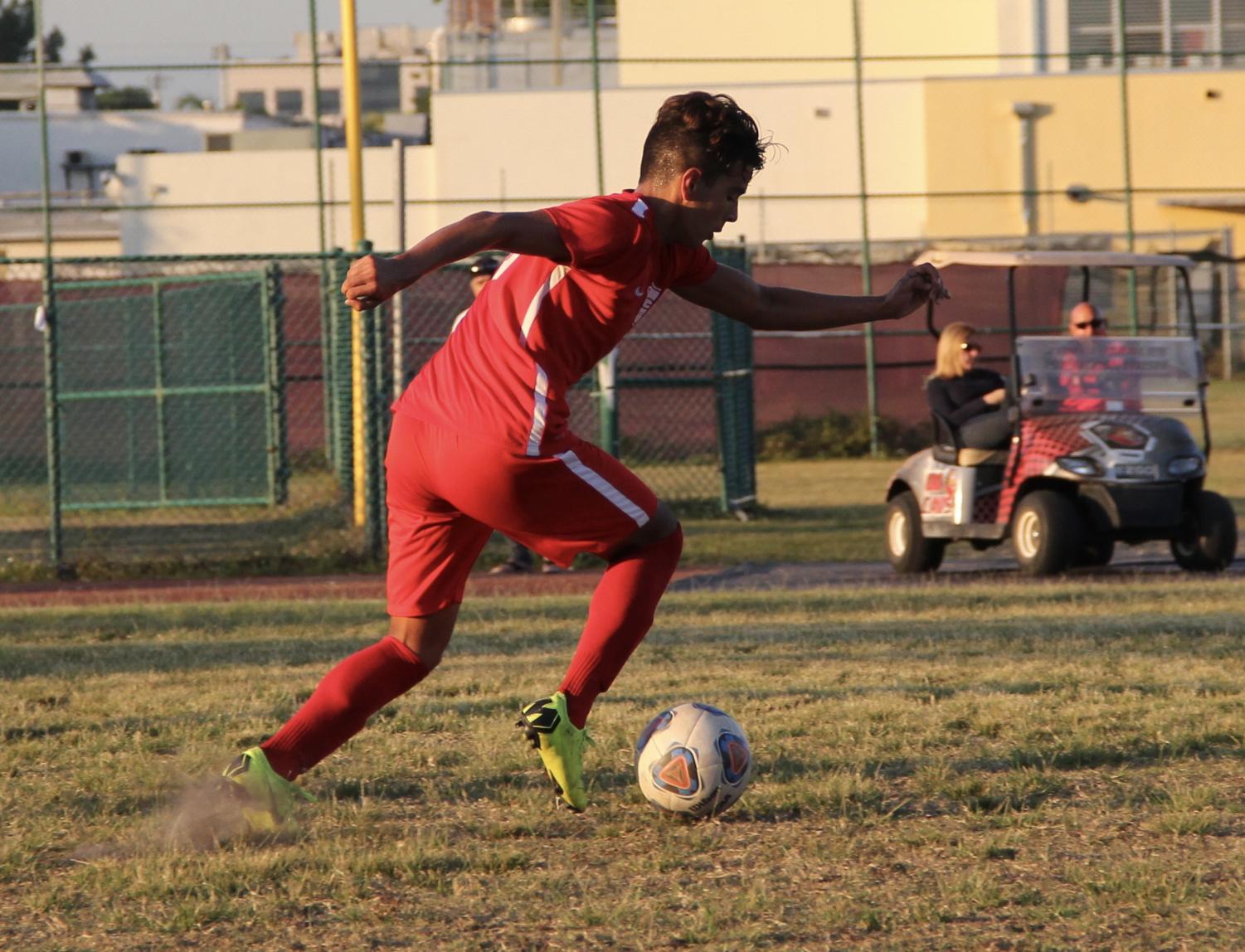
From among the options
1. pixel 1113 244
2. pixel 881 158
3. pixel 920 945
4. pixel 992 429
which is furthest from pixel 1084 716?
pixel 881 158

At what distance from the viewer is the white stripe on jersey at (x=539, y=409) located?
4.09m

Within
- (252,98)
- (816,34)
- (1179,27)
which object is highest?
(252,98)

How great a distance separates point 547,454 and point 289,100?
103m

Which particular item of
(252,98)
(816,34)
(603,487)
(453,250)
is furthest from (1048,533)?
(252,98)

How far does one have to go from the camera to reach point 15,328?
2286cm

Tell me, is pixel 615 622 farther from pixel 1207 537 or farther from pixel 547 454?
pixel 1207 537

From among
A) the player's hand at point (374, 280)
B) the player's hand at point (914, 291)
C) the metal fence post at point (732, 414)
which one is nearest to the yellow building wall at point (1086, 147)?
→ the metal fence post at point (732, 414)

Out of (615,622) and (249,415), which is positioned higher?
(249,415)

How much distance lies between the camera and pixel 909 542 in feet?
37.2

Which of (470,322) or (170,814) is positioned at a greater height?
(470,322)

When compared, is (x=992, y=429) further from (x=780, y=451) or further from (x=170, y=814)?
(x=780, y=451)

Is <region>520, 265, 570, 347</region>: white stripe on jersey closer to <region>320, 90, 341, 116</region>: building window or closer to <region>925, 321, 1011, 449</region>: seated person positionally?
<region>925, 321, 1011, 449</region>: seated person

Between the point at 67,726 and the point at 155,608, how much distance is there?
411cm

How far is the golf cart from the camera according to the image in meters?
10.6
